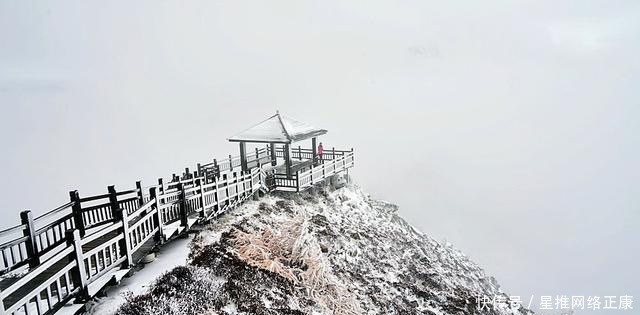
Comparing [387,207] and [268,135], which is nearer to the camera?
[268,135]

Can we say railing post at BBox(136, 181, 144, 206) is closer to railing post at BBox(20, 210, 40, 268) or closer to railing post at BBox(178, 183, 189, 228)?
railing post at BBox(178, 183, 189, 228)

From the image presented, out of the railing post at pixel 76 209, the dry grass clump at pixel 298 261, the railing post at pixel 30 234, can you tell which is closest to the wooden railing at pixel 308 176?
the dry grass clump at pixel 298 261

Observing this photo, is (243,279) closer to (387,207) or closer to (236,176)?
(236,176)

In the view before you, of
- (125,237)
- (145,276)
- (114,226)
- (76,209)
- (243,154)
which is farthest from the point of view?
(243,154)

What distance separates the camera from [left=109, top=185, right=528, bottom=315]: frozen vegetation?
8.27 meters

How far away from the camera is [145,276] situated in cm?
832

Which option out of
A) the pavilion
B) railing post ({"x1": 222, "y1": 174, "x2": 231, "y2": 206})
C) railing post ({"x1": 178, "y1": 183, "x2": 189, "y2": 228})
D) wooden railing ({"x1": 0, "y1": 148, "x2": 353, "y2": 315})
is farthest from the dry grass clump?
the pavilion

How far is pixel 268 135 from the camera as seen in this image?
61.6ft

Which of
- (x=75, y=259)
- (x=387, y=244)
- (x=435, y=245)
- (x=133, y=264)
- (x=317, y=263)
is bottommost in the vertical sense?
(x=435, y=245)

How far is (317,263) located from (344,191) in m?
9.71

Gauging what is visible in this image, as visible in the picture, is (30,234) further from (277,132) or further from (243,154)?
(243,154)

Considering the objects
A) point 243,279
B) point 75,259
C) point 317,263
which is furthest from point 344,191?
point 75,259

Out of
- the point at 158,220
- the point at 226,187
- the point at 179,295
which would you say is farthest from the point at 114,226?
the point at 226,187

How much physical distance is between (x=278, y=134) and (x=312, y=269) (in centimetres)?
863
